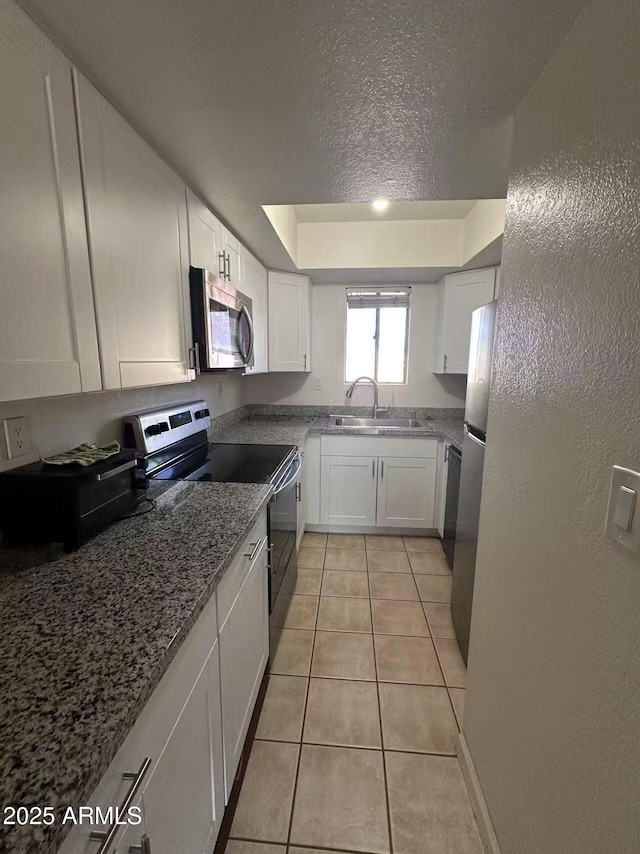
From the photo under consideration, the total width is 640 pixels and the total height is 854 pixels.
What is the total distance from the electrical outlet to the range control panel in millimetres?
436

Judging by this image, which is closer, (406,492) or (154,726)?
(154,726)

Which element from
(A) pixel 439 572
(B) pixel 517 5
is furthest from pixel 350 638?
(B) pixel 517 5

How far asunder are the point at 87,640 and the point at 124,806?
0.25 meters

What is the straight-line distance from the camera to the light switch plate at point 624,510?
1.93ft

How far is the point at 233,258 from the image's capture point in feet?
6.80

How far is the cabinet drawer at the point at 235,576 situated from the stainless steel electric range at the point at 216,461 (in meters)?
0.24

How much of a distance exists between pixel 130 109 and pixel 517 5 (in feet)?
3.38

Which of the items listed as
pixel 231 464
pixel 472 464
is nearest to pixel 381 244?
pixel 472 464

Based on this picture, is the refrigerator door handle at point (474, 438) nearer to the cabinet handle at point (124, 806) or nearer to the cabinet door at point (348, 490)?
the cabinet door at point (348, 490)

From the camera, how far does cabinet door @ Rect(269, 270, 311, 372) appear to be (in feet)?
9.56

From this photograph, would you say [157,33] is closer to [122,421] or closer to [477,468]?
[122,421]

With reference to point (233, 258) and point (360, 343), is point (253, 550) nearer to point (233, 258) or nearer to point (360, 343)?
point (233, 258)

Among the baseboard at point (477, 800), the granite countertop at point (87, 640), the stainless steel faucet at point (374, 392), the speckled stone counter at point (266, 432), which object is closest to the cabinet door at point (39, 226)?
the granite countertop at point (87, 640)

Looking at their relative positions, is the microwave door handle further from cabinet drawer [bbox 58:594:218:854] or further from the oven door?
cabinet drawer [bbox 58:594:218:854]
